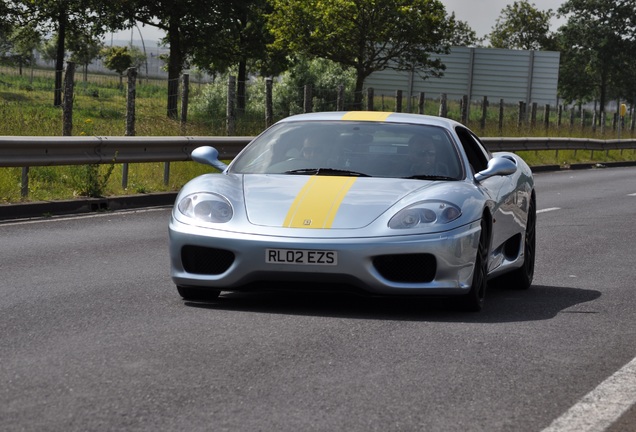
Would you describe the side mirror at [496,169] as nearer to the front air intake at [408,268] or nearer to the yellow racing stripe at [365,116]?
the yellow racing stripe at [365,116]

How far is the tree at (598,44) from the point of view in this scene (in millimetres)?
81438

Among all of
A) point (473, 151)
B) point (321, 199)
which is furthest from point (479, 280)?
point (473, 151)

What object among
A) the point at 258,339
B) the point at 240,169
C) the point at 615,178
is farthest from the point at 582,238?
the point at 615,178

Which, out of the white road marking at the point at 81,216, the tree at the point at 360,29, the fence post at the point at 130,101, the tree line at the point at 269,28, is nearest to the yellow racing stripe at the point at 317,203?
the white road marking at the point at 81,216

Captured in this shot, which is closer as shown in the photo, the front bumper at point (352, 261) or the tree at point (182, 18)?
the front bumper at point (352, 261)

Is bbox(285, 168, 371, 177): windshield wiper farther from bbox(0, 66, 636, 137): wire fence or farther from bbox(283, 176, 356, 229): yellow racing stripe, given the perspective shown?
bbox(0, 66, 636, 137): wire fence

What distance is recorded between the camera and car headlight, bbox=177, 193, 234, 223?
7301 millimetres

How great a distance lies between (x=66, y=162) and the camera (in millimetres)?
14320

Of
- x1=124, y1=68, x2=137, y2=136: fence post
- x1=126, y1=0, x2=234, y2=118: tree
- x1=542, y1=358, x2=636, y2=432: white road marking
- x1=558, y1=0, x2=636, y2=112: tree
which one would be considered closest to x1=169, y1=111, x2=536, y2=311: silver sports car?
x1=542, y1=358, x2=636, y2=432: white road marking

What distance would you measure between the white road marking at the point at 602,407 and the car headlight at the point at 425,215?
1686mm

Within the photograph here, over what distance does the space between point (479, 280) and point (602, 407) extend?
252 cm

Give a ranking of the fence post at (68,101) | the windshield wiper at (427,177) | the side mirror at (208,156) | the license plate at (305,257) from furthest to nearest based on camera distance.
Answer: the fence post at (68,101)
the side mirror at (208,156)
the windshield wiper at (427,177)
the license plate at (305,257)

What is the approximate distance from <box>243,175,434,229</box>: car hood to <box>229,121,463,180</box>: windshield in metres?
0.24

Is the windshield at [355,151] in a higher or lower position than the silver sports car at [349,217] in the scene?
higher
